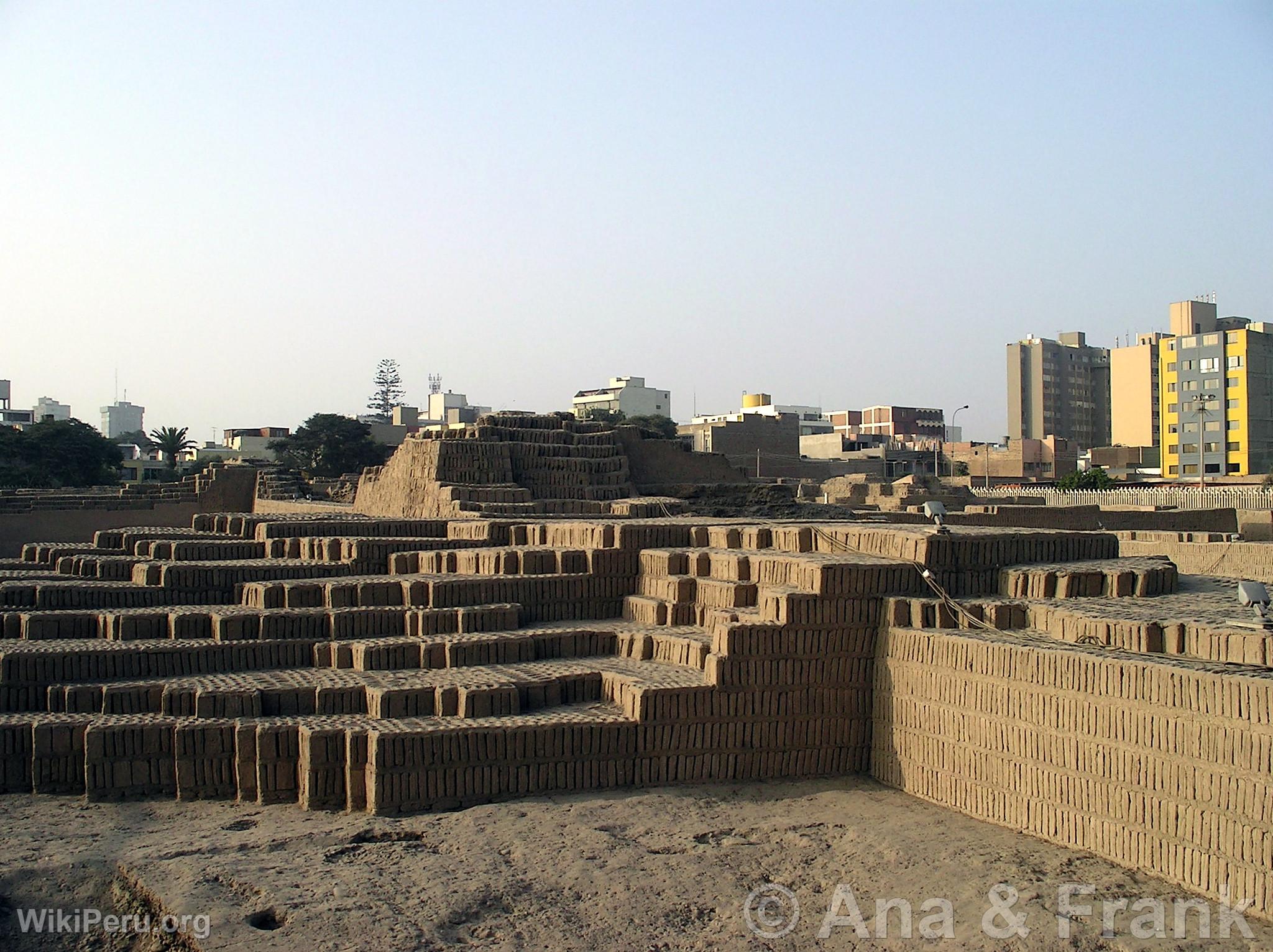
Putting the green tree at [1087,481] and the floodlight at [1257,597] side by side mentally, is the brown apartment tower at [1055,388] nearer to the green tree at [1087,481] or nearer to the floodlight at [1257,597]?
the green tree at [1087,481]

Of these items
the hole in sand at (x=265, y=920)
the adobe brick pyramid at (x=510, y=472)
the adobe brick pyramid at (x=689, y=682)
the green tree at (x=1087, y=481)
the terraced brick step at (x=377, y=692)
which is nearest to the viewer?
the hole in sand at (x=265, y=920)

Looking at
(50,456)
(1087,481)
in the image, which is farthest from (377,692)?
(50,456)

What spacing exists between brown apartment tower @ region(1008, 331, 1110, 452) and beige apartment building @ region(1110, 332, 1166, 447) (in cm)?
1405

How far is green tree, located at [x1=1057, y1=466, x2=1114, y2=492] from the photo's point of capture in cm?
3834

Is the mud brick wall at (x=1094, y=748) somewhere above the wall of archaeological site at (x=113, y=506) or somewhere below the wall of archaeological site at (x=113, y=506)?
below

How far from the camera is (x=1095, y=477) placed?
38938mm

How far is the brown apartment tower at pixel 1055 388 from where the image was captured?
248 feet

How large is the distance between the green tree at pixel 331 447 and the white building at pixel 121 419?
66.3 meters

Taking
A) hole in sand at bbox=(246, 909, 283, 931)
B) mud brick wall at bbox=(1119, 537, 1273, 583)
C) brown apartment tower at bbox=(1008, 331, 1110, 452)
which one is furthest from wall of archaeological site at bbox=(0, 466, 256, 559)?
brown apartment tower at bbox=(1008, 331, 1110, 452)

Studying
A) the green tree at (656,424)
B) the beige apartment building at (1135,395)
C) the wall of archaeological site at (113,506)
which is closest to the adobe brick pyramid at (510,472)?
the wall of archaeological site at (113,506)

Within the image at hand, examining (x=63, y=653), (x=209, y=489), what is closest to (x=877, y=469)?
(x=209, y=489)

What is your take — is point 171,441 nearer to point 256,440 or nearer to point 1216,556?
point 256,440

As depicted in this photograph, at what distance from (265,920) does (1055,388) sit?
77.7m

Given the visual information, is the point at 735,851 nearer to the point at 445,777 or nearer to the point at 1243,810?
the point at 445,777
